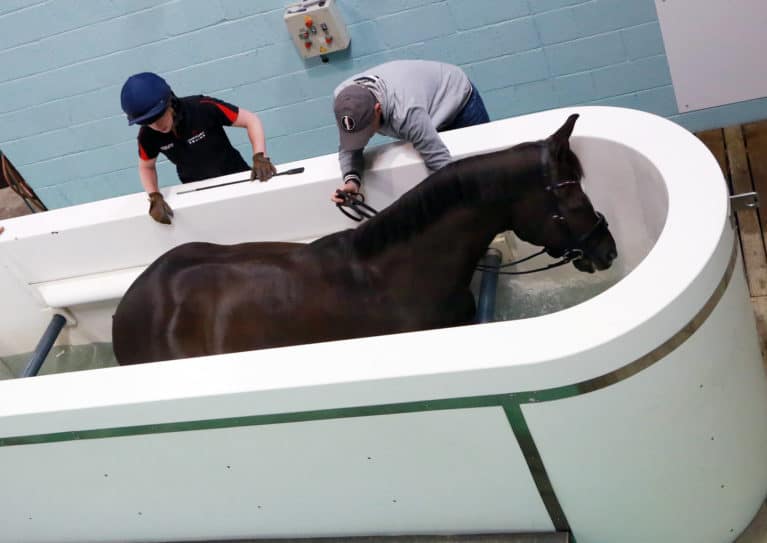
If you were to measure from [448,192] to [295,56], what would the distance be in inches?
73.7

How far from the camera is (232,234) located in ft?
8.65

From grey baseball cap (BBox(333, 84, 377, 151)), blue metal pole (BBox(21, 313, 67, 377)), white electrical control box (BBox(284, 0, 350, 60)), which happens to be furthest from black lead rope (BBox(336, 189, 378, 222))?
white electrical control box (BBox(284, 0, 350, 60))

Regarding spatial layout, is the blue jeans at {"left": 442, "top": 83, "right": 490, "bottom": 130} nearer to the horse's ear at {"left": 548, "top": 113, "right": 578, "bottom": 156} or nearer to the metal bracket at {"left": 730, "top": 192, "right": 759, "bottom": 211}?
the horse's ear at {"left": 548, "top": 113, "right": 578, "bottom": 156}

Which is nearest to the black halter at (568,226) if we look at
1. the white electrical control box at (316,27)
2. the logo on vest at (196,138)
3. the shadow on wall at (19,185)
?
the logo on vest at (196,138)

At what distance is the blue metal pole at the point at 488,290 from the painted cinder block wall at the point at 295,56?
1447mm

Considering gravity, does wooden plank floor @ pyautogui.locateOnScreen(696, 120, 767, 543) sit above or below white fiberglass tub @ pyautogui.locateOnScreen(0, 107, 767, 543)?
below

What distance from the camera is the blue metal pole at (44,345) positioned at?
8.49 ft

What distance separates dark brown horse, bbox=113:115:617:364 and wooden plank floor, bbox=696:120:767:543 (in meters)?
0.73

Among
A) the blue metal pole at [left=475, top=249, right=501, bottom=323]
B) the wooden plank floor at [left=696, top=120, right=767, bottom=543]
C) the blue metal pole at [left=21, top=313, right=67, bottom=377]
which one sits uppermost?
the blue metal pole at [left=21, top=313, right=67, bottom=377]

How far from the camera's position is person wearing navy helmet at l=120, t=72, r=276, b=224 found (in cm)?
250

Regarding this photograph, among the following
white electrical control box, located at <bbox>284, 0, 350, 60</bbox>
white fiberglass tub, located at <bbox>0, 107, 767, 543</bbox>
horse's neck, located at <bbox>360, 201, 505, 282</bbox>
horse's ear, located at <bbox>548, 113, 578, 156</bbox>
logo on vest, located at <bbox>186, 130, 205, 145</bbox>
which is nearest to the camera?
white fiberglass tub, located at <bbox>0, 107, 767, 543</bbox>

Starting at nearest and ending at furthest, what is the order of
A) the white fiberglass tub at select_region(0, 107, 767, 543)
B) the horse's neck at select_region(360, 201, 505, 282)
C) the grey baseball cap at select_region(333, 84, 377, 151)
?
the white fiberglass tub at select_region(0, 107, 767, 543) < the horse's neck at select_region(360, 201, 505, 282) < the grey baseball cap at select_region(333, 84, 377, 151)

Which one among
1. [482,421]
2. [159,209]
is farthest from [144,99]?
[482,421]

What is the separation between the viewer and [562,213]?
1.93m
